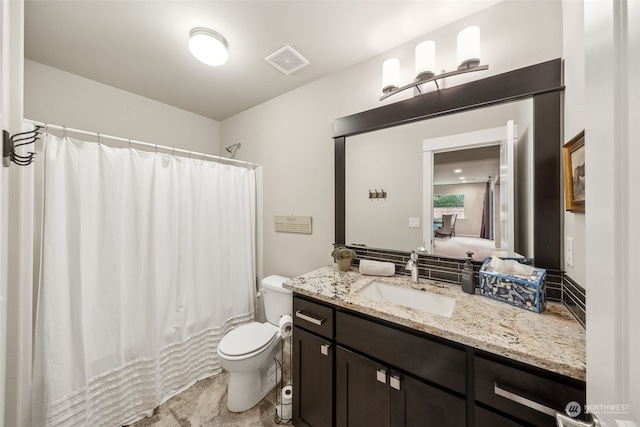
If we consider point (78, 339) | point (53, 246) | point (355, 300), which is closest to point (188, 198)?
point (53, 246)

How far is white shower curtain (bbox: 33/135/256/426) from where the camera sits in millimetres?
1274

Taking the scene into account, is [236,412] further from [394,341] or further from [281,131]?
[281,131]

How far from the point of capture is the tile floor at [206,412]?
145 cm

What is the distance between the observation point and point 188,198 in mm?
1854

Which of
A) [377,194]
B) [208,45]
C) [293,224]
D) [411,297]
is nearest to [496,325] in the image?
[411,297]

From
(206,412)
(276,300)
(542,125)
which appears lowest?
(206,412)

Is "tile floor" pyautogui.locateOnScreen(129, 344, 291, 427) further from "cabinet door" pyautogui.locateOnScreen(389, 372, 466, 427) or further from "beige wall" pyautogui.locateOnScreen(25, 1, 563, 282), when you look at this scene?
"beige wall" pyautogui.locateOnScreen(25, 1, 563, 282)

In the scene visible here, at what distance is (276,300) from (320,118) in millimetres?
1625

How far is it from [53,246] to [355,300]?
1.67 metres

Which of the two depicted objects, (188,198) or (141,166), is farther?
(188,198)

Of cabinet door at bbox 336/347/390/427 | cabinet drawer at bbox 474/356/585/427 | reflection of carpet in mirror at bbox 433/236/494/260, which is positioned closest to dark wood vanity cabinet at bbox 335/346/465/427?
cabinet door at bbox 336/347/390/427

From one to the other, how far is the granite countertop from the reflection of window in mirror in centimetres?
44

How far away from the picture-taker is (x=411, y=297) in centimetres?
134

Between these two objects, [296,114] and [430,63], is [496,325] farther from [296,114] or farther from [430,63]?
[296,114]
